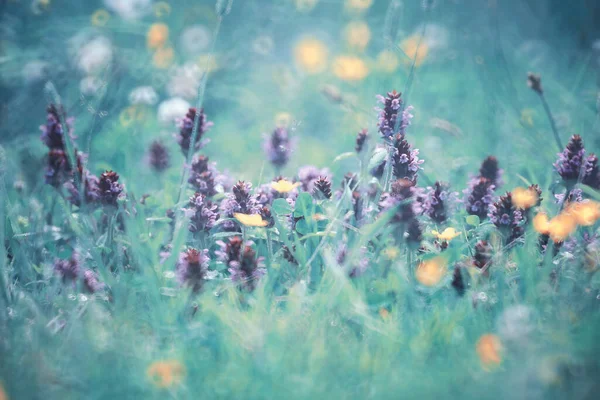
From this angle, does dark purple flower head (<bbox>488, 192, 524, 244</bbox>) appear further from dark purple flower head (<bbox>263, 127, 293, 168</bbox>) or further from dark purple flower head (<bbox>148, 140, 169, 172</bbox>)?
dark purple flower head (<bbox>148, 140, 169, 172</bbox>)

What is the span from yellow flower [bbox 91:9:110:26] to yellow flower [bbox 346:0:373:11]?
2.07 m

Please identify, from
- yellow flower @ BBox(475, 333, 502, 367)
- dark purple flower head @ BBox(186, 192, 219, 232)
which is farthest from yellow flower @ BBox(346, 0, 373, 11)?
yellow flower @ BBox(475, 333, 502, 367)

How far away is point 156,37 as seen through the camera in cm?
421

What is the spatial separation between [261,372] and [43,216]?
1328mm

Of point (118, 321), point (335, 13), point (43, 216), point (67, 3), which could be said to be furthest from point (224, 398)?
point (335, 13)

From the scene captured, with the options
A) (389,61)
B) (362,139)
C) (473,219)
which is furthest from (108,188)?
(389,61)

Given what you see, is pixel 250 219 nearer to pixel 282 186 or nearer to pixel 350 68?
pixel 282 186

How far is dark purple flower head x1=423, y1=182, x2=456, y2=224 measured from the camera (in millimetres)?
1968

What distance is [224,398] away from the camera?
4.56 ft

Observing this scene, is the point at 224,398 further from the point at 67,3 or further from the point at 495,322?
the point at 67,3

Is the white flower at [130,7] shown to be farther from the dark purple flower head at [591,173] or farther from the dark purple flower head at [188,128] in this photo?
the dark purple flower head at [591,173]

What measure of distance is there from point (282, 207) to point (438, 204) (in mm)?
576

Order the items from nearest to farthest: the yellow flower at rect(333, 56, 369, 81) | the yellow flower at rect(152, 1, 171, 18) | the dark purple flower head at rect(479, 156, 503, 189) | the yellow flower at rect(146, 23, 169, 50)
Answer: the dark purple flower head at rect(479, 156, 503, 189), the yellow flower at rect(146, 23, 169, 50), the yellow flower at rect(333, 56, 369, 81), the yellow flower at rect(152, 1, 171, 18)

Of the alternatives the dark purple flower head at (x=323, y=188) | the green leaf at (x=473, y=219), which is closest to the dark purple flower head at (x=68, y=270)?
the dark purple flower head at (x=323, y=188)
